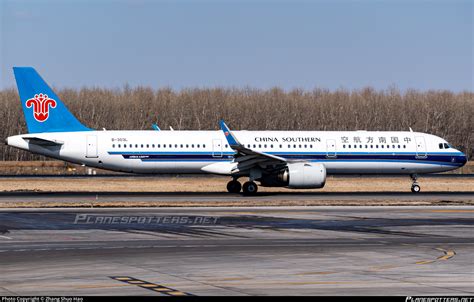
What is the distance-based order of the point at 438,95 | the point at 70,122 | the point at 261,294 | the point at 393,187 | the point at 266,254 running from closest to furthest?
the point at 261,294
the point at 266,254
the point at 70,122
the point at 393,187
the point at 438,95

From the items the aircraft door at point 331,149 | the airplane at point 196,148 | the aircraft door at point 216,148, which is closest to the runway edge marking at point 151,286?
the airplane at point 196,148

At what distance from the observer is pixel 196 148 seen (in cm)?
4834

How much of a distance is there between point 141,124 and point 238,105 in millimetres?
14344

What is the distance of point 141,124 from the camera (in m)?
119

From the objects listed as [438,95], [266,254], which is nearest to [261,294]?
[266,254]

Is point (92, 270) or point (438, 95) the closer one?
point (92, 270)

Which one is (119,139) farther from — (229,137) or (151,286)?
(151,286)

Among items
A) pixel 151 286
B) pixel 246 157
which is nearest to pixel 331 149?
pixel 246 157

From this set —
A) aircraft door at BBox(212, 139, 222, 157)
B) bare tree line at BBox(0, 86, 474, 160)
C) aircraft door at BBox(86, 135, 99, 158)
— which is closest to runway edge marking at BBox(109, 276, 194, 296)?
aircraft door at BBox(212, 139, 222, 157)

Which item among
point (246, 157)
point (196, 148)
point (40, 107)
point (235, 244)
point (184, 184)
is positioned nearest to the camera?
point (235, 244)

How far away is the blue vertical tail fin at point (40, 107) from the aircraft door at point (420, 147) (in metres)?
19.9

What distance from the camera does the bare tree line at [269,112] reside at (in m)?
116

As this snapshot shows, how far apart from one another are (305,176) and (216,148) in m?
6.06

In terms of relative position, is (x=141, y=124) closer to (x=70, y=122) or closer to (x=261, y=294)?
(x=70, y=122)
